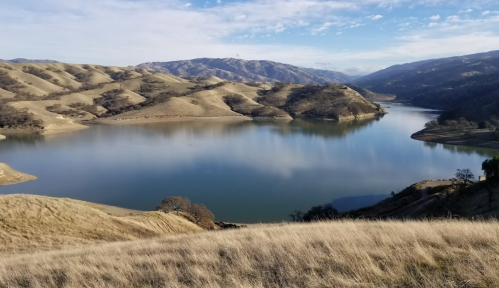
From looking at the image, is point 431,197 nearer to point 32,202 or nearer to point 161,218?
point 161,218

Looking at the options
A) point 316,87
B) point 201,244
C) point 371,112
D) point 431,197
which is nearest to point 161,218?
point 201,244

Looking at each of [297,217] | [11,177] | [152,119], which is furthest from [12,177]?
[152,119]

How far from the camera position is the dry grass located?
477 centimetres

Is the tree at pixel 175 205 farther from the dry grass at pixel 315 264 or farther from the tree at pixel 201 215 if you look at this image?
the dry grass at pixel 315 264

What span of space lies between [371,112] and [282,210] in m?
121

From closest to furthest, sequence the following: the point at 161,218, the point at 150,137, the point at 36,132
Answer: the point at 161,218 < the point at 150,137 < the point at 36,132

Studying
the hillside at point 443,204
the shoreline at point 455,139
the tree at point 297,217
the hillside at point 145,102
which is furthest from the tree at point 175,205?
the hillside at point 145,102

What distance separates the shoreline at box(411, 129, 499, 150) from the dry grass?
256ft

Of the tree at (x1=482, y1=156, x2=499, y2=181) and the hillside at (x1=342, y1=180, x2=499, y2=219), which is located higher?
the tree at (x1=482, y1=156, x2=499, y2=181)

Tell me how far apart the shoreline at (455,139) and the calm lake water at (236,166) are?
3.13 meters

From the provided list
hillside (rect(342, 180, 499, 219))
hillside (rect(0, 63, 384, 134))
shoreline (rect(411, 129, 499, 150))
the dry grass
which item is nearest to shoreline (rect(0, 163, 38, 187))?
hillside (rect(342, 180, 499, 219))

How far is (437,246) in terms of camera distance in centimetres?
602

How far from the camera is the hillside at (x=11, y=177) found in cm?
4819

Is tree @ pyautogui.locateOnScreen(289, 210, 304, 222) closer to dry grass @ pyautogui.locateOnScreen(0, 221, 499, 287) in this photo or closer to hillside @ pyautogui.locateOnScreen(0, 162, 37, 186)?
dry grass @ pyautogui.locateOnScreen(0, 221, 499, 287)
